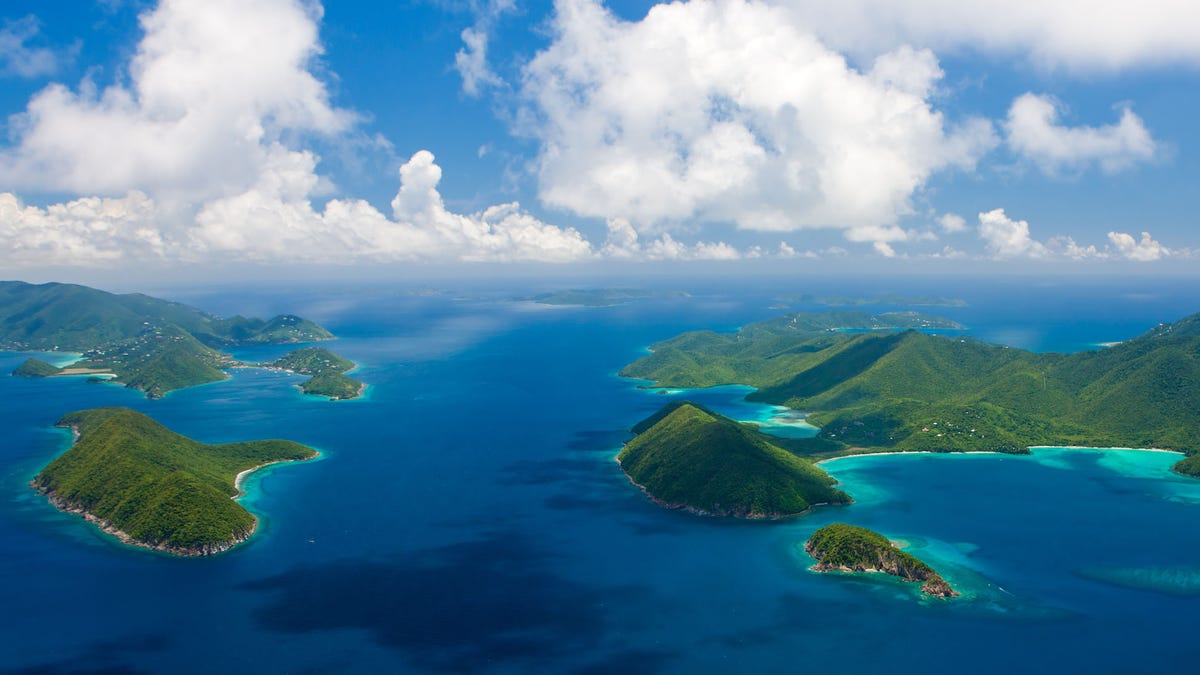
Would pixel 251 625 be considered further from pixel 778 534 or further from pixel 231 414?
pixel 231 414

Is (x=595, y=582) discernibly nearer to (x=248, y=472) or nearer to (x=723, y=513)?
(x=723, y=513)

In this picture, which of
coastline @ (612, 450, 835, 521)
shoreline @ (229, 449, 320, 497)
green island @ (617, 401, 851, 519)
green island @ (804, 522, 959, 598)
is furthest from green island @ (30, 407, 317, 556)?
green island @ (804, 522, 959, 598)

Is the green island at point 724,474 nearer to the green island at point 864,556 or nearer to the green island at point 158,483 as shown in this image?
the green island at point 864,556

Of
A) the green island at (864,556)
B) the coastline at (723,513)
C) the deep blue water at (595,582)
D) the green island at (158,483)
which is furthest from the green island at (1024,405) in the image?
the green island at (158,483)

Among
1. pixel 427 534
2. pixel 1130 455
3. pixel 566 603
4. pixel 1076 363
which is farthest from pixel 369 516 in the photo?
pixel 1076 363

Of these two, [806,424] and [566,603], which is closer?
[566,603]
